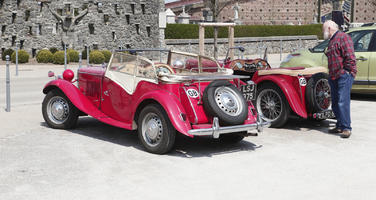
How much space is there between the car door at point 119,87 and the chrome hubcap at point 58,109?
2.46 feet

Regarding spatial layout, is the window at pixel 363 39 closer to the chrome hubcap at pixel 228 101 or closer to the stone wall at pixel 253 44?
the chrome hubcap at pixel 228 101

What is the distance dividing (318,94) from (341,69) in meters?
0.82

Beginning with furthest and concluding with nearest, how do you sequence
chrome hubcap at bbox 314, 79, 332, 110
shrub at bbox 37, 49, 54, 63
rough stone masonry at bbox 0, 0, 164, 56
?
1. rough stone masonry at bbox 0, 0, 164, 56
2. shrub at bbox 37, 49, 54, 63
3. chrome hubcap at bbox 314, 79, 332, 110

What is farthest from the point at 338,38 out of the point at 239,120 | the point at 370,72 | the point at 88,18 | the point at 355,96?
the point at 88,18

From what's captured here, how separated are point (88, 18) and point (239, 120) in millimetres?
29686

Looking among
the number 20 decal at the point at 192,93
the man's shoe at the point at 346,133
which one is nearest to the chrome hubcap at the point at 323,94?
the man's shoe at the point at 346,133

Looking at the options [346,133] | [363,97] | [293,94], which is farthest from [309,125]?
[363,97]

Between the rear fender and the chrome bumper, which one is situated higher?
the rear fender

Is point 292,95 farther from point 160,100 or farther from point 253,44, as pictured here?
point 253,44

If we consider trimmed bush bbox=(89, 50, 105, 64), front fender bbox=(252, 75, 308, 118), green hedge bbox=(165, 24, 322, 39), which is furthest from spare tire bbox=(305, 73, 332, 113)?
green hedge bbox=(165, 24, 322, 39)

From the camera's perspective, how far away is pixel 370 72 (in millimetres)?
11711

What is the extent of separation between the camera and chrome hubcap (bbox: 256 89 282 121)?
8797mm

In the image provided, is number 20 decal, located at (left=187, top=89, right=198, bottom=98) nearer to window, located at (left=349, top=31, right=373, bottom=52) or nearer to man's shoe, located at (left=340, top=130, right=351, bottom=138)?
man's shoe, located at (left=340, top=130, right=351, bottom=138)

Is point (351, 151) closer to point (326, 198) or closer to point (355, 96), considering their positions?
point (326, 198)
